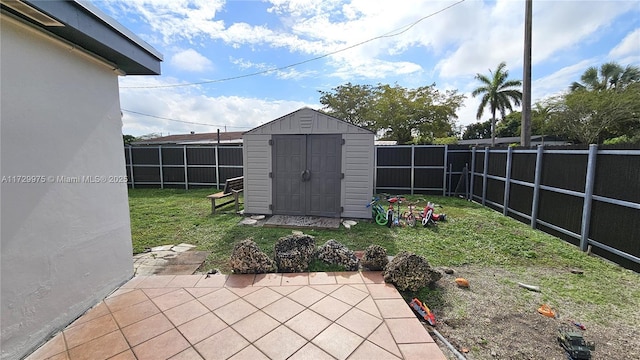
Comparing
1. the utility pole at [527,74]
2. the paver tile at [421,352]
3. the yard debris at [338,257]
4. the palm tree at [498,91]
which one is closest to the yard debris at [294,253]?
the yard debris at [338,257]

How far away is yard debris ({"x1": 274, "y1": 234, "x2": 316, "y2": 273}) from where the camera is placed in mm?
3025

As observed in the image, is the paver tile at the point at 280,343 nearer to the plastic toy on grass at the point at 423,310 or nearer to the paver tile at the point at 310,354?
the paver tile at the point at 310,354

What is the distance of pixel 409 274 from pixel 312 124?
3.83 metres

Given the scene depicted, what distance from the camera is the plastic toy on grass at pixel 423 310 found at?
220cm

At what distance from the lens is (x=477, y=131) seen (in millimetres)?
36500

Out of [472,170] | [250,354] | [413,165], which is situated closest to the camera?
[250,354]

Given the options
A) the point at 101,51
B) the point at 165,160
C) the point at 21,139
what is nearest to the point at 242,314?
the point at 21,139

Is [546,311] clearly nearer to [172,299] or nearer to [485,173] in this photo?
[172,299]

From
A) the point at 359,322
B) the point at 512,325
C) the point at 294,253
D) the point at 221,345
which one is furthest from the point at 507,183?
the point at 221,345

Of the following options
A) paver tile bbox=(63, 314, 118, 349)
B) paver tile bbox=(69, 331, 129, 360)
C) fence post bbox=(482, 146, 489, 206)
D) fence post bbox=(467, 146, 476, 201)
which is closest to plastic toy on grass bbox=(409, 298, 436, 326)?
paver tile bbox=(69, 331, 129, 360)

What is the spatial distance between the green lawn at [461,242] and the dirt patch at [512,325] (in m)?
0.24

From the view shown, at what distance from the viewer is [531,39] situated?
7.83 meters

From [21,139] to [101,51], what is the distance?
1082 mm

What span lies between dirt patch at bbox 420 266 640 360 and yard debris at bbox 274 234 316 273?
4.84ft
